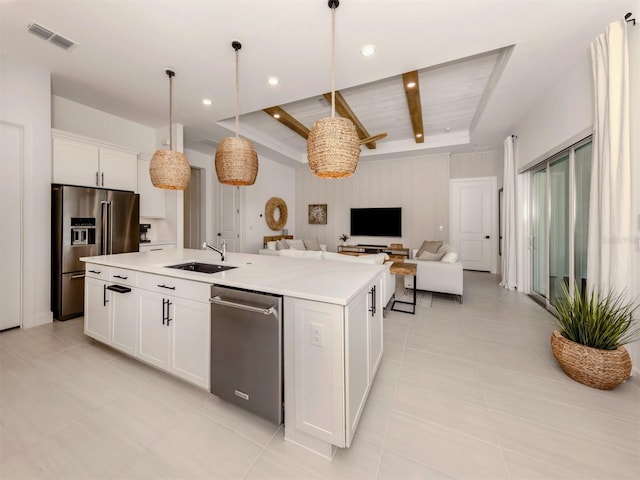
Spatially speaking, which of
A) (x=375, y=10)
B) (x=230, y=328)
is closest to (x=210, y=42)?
(x=375, y=10)

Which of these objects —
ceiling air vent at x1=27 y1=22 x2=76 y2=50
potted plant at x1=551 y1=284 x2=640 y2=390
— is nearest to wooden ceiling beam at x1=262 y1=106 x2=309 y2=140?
ceiling air vent at x1=27 y1=22 x2=76 y2=50

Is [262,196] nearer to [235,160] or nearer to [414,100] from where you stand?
[414,100]

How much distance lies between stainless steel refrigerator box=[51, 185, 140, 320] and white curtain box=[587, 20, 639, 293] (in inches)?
208

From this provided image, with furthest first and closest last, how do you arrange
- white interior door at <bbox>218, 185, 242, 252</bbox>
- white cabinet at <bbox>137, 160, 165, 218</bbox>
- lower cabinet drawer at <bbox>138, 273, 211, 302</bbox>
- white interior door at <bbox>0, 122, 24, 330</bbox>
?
white interior door at <bbox>218, 185, 242, 252</bbox> < white cabinet at <bbox>137, 160, 165, 218</bbox> < white interior door at <bbox>0, 122, 24, 330</bbox> < lower cabinet drawer at <bbox>138, 273, 211, 302</bbox>

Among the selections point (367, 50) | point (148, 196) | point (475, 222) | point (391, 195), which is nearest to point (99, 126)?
point (148, 196)

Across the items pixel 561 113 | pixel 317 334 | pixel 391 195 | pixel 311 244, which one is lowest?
pixel 317 334

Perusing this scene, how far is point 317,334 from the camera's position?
4.21 feet

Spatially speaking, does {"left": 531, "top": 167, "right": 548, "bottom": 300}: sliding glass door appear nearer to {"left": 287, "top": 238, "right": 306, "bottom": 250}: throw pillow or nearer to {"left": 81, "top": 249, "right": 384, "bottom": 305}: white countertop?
{"left": 81, "top": 249, "right": 384, "bottom": 305}: white countertop

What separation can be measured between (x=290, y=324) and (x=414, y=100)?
3.70 metres

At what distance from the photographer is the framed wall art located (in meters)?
7.37

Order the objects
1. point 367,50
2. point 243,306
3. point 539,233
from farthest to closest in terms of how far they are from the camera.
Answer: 1. point 539,233
2. point 367,50
3. point 243,306

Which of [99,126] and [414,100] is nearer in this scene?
[414,100]

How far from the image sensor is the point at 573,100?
273 centimetres

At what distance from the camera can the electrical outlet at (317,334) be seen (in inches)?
50.0
